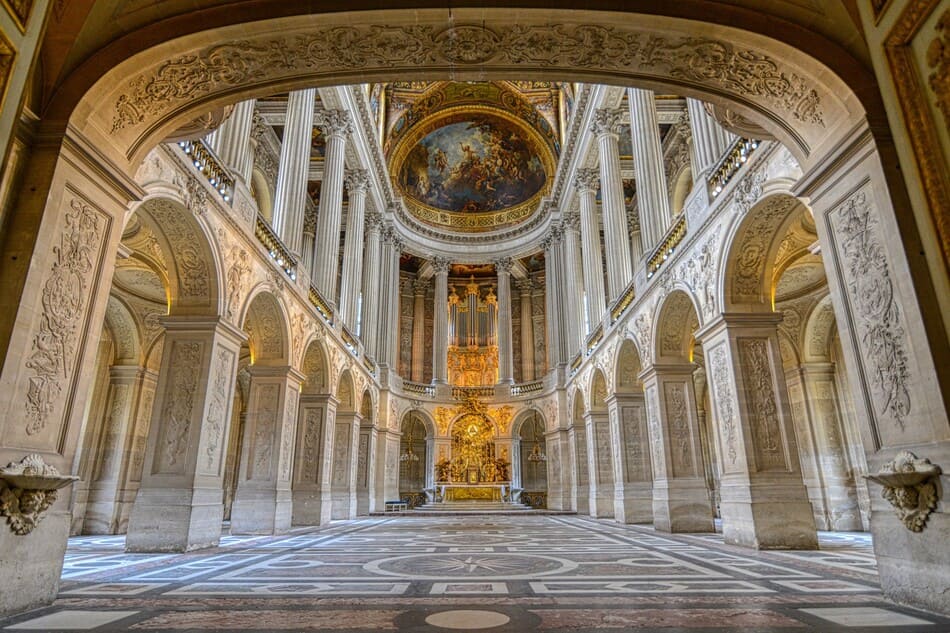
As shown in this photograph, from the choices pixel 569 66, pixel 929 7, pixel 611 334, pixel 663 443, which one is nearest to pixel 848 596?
pixel 929 7

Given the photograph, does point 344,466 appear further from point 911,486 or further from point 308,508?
point 911,486

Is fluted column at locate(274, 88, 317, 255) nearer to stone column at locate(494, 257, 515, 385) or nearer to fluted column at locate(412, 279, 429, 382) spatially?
stone column at locate(494, 257, 515, 385)

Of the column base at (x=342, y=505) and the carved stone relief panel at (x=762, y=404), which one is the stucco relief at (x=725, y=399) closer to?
the carved stone relief panel at (x=762, y=404)

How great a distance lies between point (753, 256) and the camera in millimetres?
8805

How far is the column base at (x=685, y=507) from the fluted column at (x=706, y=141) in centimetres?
628

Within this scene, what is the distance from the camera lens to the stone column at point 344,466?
55.4ft

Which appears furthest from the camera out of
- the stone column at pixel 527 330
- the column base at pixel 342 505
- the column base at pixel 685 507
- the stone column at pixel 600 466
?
the stone column at pixel 527 330

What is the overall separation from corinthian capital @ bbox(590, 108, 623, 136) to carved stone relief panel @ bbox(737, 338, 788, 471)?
11.3 metres

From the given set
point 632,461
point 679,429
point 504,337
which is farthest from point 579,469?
point 679,429

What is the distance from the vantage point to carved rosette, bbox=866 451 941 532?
393 cm

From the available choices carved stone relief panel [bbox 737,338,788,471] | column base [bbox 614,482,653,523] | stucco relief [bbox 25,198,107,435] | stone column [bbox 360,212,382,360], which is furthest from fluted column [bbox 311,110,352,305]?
carved stone relief panel [bbox 737,338,788,471]

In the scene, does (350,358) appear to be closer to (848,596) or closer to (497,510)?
(497,510)

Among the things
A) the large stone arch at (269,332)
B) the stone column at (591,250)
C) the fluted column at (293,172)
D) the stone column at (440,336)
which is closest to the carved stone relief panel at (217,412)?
the large stone arch at (269,332)

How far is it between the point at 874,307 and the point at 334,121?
1651 centimetres
